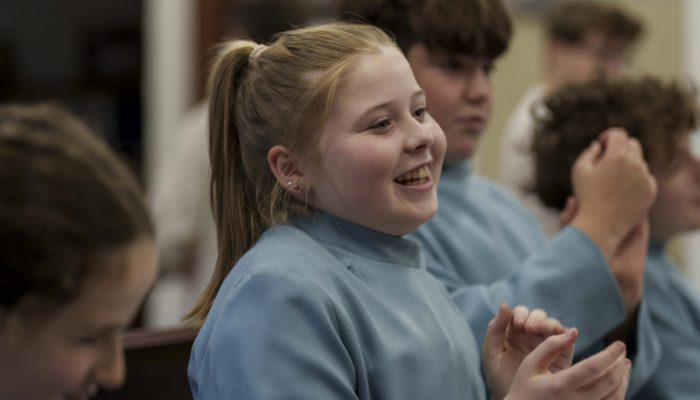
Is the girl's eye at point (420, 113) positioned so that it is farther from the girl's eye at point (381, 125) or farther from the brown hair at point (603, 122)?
the brown hair at point (603, 122)

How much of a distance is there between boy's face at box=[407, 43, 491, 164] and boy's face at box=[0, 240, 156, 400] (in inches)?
24.6

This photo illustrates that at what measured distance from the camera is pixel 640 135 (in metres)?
1.59

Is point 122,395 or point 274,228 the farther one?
point 122,395

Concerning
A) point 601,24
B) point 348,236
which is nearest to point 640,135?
point 348,236

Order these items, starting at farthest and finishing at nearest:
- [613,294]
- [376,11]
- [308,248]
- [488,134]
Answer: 1. [488,134]
2. [376,11]
3. [613,294]
4. [308,248]

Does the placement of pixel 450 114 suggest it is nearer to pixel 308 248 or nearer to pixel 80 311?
pixel 308 248

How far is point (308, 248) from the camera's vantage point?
1.04 meters

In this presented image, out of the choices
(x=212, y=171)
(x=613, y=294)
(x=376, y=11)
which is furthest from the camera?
(x=376, y=11)

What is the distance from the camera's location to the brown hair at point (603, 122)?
1597mm

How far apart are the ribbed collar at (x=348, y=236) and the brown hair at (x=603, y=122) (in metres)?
0.60

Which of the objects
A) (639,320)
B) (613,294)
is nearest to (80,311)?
(613,294)

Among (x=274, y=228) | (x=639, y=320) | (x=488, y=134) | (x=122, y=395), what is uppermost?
(x=274, y=228)

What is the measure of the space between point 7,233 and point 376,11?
0.77 m

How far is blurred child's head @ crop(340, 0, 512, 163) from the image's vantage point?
138 centimetres
